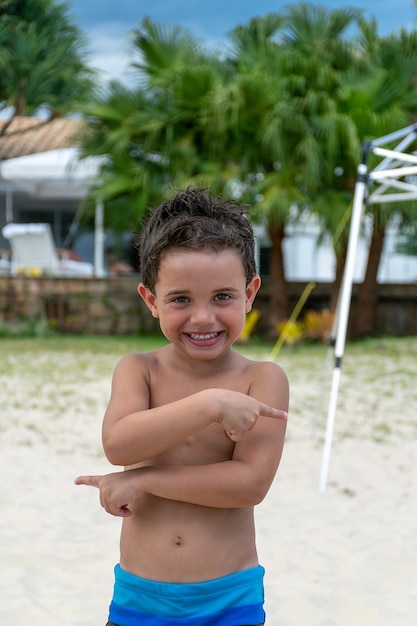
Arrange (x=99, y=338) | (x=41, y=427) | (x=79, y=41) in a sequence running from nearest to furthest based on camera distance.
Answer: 1. (x=41, y=427)
2. (x=99, y=338)
3. (x=79, y=41)

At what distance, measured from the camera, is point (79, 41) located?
54.3 ft

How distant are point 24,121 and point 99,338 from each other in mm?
10162

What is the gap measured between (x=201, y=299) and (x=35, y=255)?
43.7 feet

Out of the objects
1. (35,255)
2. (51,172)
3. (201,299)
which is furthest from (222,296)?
(51,172)

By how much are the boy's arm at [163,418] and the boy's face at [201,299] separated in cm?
14

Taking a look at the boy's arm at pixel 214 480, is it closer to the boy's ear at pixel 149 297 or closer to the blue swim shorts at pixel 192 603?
the blue swim shorts at pixel 192 603

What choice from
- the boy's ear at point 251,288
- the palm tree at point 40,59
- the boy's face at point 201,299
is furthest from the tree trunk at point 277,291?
the boy's face at point 201,299

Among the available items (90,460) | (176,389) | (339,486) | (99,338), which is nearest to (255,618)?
(176,389)

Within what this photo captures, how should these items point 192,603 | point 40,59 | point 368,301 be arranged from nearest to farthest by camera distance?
point 192,603
point 368,301
point 40,59

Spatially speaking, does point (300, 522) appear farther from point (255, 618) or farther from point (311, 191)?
point (311, 191)

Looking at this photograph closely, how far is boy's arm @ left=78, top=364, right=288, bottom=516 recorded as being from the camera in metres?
1.37

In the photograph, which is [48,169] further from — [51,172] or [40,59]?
[40,59]

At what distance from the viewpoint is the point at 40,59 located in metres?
16.0

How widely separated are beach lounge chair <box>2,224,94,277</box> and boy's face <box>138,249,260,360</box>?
1255cm
